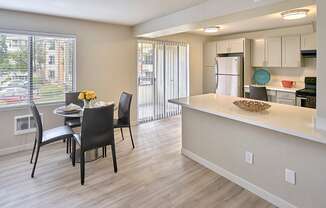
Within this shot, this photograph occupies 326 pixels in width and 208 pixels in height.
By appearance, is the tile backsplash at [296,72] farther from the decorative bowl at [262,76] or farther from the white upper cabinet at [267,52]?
the white upper cabinet at [267,52]

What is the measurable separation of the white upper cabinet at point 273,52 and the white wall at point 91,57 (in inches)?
127

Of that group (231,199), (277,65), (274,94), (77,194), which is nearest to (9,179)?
(77,194)

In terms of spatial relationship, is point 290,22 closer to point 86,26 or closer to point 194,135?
point 194,135

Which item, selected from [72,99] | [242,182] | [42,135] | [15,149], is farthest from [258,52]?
[15,149]

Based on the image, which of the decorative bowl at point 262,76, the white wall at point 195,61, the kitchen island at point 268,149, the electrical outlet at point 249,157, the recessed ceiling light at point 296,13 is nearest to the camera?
the kitchen island at point 268,149

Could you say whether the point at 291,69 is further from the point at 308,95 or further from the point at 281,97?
the point at 308,95

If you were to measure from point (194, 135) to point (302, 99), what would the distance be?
2.80 metres

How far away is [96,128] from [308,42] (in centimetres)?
467

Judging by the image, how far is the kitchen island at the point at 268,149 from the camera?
205 cm

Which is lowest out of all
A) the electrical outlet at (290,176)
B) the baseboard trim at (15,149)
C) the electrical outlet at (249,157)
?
the baseboard trim at (15,149)

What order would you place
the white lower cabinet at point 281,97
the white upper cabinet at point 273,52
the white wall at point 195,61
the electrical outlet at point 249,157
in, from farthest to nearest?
the white wall at point 195,61 < the white upper cabinet at point 273,52 < the white lower cabinet at point 281,97 < the electrical outlet at point 249,157

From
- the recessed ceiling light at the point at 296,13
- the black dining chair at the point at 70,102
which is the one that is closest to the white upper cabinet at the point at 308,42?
the recessed ceiling light at the point at 296,13

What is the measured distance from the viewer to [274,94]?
17.9 feet

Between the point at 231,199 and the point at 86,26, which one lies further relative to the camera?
the point at 86,26
